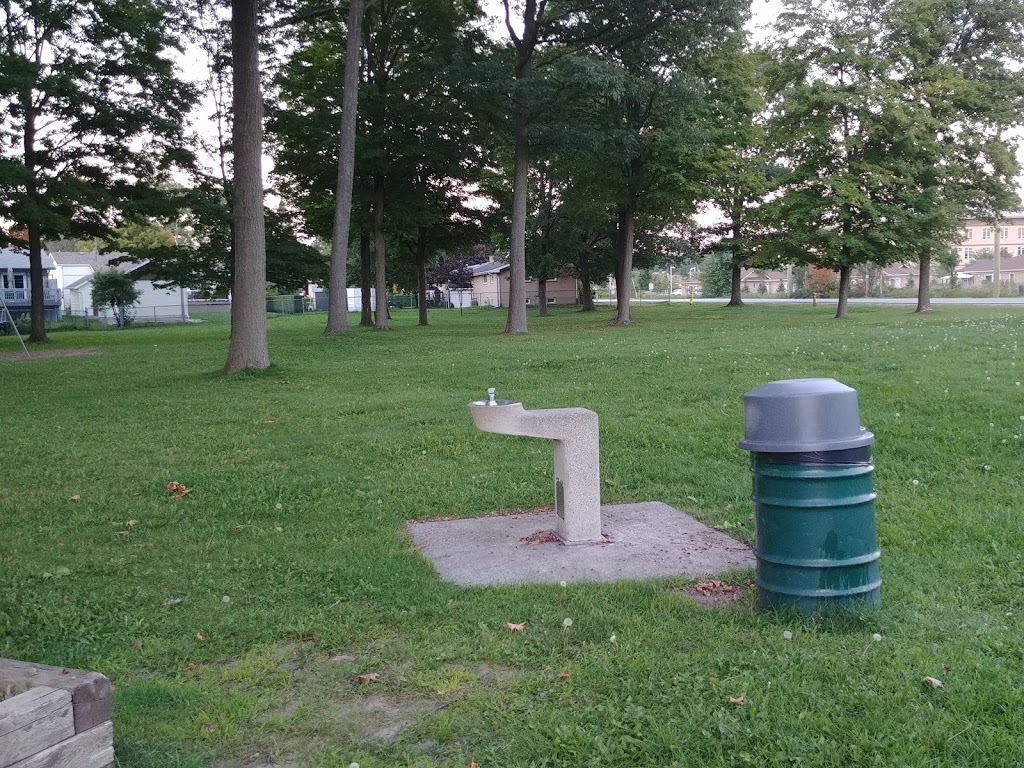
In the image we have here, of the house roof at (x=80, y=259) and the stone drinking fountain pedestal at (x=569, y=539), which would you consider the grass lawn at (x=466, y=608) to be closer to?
the stone drinking fountain pedestal at (x=569, y=539)

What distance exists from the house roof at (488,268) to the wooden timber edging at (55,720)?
73259mm

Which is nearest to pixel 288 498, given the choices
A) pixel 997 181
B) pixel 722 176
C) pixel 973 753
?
pixel 973 753

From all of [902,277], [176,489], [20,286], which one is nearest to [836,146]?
[176,489]

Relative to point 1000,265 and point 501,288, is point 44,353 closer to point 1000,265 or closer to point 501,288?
point 501,288

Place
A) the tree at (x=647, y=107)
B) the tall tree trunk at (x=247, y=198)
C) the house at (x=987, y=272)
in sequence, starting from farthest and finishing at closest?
the house at (x=987, y=272) → the tree at (x=647, y=107) → the tall tree trunk at (x=247, y=198)

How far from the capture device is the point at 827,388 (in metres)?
3.96

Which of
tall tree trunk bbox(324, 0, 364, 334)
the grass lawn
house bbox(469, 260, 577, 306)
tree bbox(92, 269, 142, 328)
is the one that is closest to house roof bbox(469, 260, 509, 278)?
house bbox(469, 260, 577, 306)

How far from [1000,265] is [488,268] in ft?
161

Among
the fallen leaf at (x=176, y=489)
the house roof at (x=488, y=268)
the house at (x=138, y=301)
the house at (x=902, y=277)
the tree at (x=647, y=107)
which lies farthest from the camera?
the house at (x=902, y=277)

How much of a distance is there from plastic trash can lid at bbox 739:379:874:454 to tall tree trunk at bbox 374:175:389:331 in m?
25.5

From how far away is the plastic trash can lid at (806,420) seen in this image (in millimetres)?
3865

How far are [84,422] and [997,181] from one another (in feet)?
101

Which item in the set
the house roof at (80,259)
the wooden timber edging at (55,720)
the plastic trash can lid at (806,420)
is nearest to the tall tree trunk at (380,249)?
the plastic trash can lid at (806,420)

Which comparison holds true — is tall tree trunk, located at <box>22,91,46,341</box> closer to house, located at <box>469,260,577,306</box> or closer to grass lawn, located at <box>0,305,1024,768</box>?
grass lawn, located at <box>0,305,1024,768</box>
